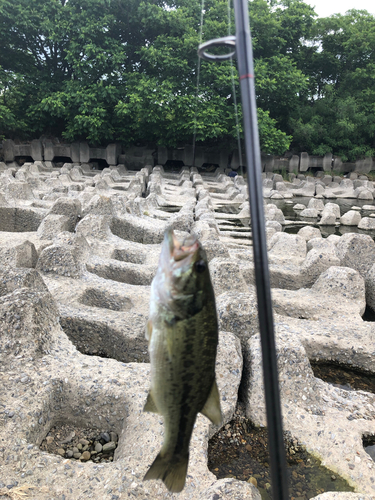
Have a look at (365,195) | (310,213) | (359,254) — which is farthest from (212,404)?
(365,195)

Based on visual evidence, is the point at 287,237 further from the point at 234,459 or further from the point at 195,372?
the point at 195,372

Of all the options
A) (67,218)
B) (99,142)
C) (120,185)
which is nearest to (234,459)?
(67,218)

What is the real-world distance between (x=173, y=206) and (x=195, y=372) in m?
9.25

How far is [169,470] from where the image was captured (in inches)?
41.7

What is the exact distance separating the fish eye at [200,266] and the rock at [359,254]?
16.2 feet

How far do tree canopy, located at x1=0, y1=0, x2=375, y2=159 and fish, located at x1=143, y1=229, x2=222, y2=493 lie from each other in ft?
48.2

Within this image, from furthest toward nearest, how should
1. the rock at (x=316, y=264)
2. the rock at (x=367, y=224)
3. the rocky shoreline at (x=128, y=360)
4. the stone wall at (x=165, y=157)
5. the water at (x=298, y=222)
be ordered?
the stone wall at (x=165, y=157) → the rock at (x=367, y=224) → the water at (x=298, y=222) → the rock at (x=316, y=264) → the rocky shoreline at (x=128, y=360)

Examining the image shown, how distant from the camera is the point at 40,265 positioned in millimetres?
4305

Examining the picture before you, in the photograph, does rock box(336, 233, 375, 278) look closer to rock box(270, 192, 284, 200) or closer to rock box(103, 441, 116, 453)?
rock box(103, 441, 116, 453)

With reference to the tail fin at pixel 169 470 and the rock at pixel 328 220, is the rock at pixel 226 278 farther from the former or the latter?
the rock at pixel 328 220

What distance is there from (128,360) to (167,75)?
52.0 feet

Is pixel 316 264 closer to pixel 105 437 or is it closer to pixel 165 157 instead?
pixel 105 437

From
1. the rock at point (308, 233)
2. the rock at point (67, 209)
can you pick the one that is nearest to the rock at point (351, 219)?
the rock at point (308, 233)

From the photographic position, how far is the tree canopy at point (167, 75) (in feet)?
53.0
